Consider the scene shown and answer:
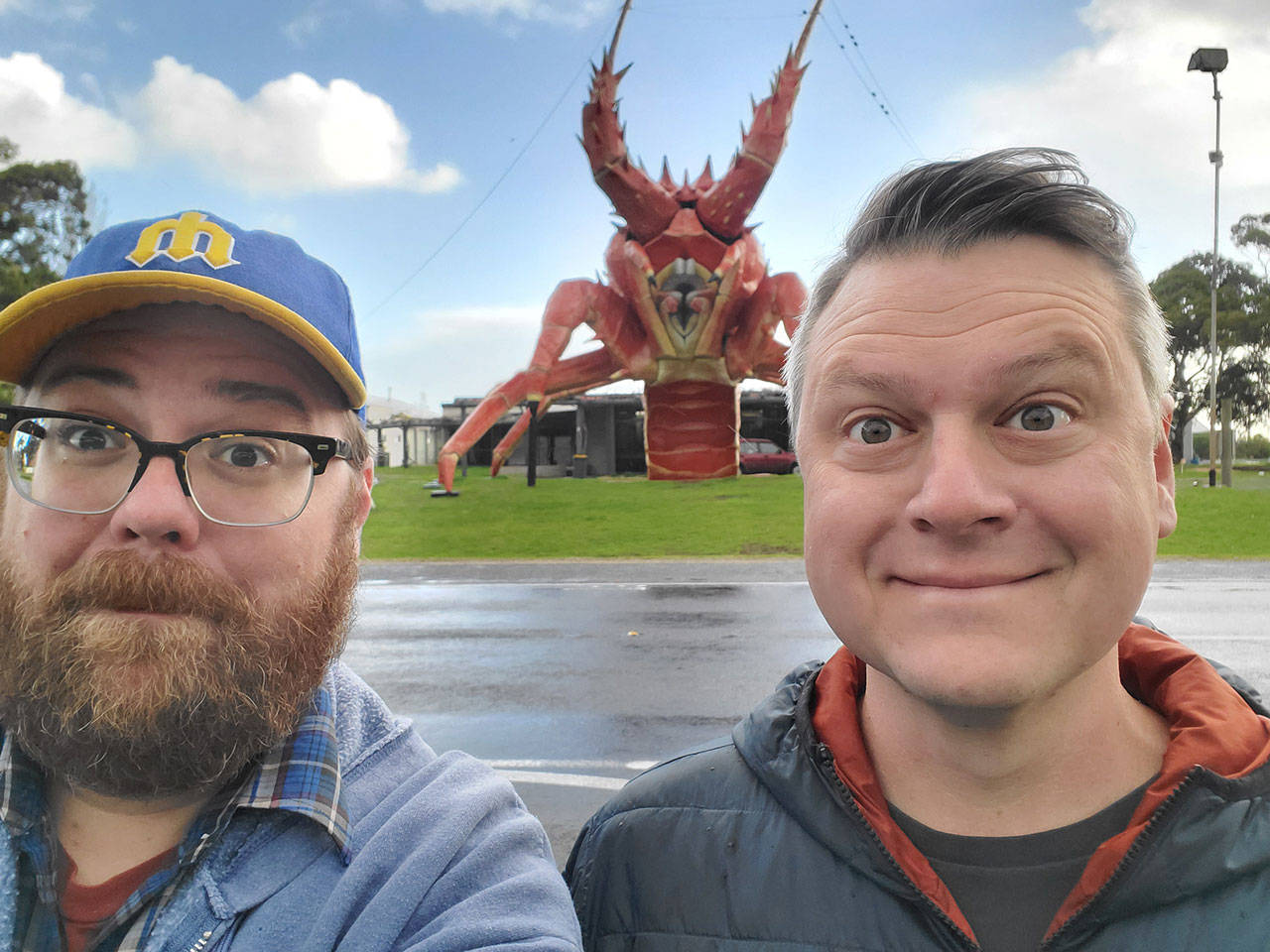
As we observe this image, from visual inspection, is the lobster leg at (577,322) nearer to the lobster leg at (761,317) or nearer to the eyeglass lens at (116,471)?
the lobster leg at (761,317)

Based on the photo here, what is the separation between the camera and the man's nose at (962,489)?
1154 millimetres

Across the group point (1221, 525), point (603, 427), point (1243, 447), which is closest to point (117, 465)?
point (1221, 525)

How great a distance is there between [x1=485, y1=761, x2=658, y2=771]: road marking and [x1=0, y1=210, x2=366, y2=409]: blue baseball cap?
3531 millimetres

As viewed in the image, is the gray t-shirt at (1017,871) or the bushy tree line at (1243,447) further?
the bushy tree line at (1243,447)

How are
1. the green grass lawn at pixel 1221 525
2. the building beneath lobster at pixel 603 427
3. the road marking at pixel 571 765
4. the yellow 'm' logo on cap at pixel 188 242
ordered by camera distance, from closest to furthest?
the yellow 'm' logo on cap at pixel 188 242 → the road marking at pixel 571 765 → the green grass lawn at pixel 1221 525 → the building beneath lobster at pixel 603 427

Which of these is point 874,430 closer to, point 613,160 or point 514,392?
point 613,160

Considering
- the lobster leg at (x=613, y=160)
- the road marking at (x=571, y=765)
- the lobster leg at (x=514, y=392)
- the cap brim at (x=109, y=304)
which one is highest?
the lobster leg at (x=613, y=160)

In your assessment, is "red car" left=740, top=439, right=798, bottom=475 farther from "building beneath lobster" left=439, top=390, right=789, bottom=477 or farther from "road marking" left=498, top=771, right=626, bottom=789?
"road marking" left=498, top=771, right=626, bottom=789

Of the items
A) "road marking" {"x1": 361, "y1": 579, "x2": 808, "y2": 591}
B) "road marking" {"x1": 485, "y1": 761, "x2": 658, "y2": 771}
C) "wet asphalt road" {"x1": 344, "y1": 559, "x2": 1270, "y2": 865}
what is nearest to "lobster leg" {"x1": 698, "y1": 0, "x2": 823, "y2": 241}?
"wet asphalt road" {"x1": 344, "y1": 559, "x2": 1270, "y2": 865}

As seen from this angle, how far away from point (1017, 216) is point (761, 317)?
14620mm

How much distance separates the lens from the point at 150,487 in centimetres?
132

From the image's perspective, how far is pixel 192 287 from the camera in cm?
136

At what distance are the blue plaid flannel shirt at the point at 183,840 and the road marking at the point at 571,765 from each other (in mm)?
3427

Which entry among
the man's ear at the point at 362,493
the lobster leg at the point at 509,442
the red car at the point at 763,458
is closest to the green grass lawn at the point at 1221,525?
the red car at the point at 763,458
